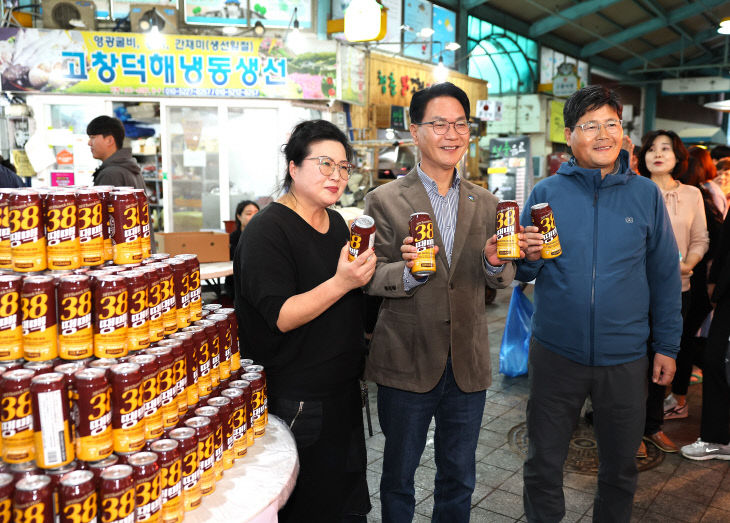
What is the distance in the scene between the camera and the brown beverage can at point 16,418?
1.28 metres

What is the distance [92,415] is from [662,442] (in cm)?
364

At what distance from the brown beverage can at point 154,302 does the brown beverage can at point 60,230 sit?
0.18 m

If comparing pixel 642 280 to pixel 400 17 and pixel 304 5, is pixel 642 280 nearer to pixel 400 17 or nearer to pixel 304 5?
pixel 304 5

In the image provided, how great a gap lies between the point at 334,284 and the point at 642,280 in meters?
1.31

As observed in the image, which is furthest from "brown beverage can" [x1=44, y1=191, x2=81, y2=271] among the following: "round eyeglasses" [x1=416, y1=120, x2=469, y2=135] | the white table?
"round eyeglasses" [x1=416, y1=120, x2=469, y2=135]

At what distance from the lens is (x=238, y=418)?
5.60 feet

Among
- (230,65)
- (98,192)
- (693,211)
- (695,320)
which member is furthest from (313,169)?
(230,65)

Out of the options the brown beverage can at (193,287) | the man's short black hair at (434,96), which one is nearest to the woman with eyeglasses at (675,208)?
the man's short black hair at (434,96)

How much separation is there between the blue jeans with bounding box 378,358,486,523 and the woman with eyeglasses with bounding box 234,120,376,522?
25cm

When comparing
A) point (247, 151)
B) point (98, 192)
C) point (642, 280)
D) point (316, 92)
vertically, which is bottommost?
point (642, 280)

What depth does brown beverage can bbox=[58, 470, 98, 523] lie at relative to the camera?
1.20 m

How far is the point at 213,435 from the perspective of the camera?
156 cm

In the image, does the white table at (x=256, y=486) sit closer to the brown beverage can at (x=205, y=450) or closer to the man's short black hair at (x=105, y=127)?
the brown beverage can at (x=205, y=450)

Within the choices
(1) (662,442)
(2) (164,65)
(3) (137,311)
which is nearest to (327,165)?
(3) (137,311)
